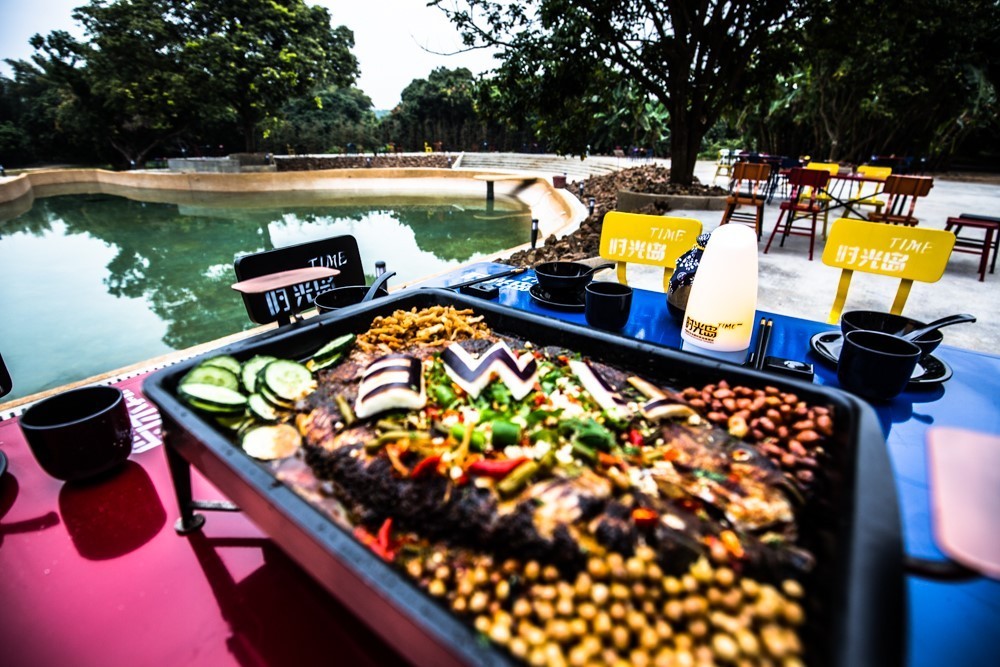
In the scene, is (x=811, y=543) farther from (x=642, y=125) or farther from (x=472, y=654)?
(x=642, y=125)

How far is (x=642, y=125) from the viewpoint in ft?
86.5

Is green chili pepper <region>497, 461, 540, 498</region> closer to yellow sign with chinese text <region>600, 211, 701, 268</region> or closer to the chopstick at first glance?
the chopstick

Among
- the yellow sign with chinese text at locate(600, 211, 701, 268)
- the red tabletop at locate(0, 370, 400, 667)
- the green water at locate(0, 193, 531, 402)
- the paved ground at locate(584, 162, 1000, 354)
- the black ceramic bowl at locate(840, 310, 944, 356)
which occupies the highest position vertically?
A: the yellow sign with chinese text at locate(600, 211, 701, 268)

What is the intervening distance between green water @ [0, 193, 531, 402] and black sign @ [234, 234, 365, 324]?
5005 mm

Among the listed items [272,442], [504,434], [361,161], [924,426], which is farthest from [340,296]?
[361,161]

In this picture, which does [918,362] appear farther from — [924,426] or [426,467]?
[426,467]

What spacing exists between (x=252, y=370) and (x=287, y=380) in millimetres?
117

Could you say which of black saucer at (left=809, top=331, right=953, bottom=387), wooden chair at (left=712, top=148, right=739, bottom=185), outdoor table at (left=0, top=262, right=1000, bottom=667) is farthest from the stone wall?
outdoor table at (left=0, top=262, right=1000, bottom=667)

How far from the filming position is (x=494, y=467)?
0.97 metres

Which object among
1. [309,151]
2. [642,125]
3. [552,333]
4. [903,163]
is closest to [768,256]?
[552,333]

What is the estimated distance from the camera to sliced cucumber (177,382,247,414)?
1208mm

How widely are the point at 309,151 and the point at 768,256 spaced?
108 feet

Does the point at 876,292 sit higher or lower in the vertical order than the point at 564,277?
lower

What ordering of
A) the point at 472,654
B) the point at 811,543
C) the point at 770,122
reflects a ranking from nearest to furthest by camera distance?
the point at 472,654
the point at 811,543
the point at 770,122
